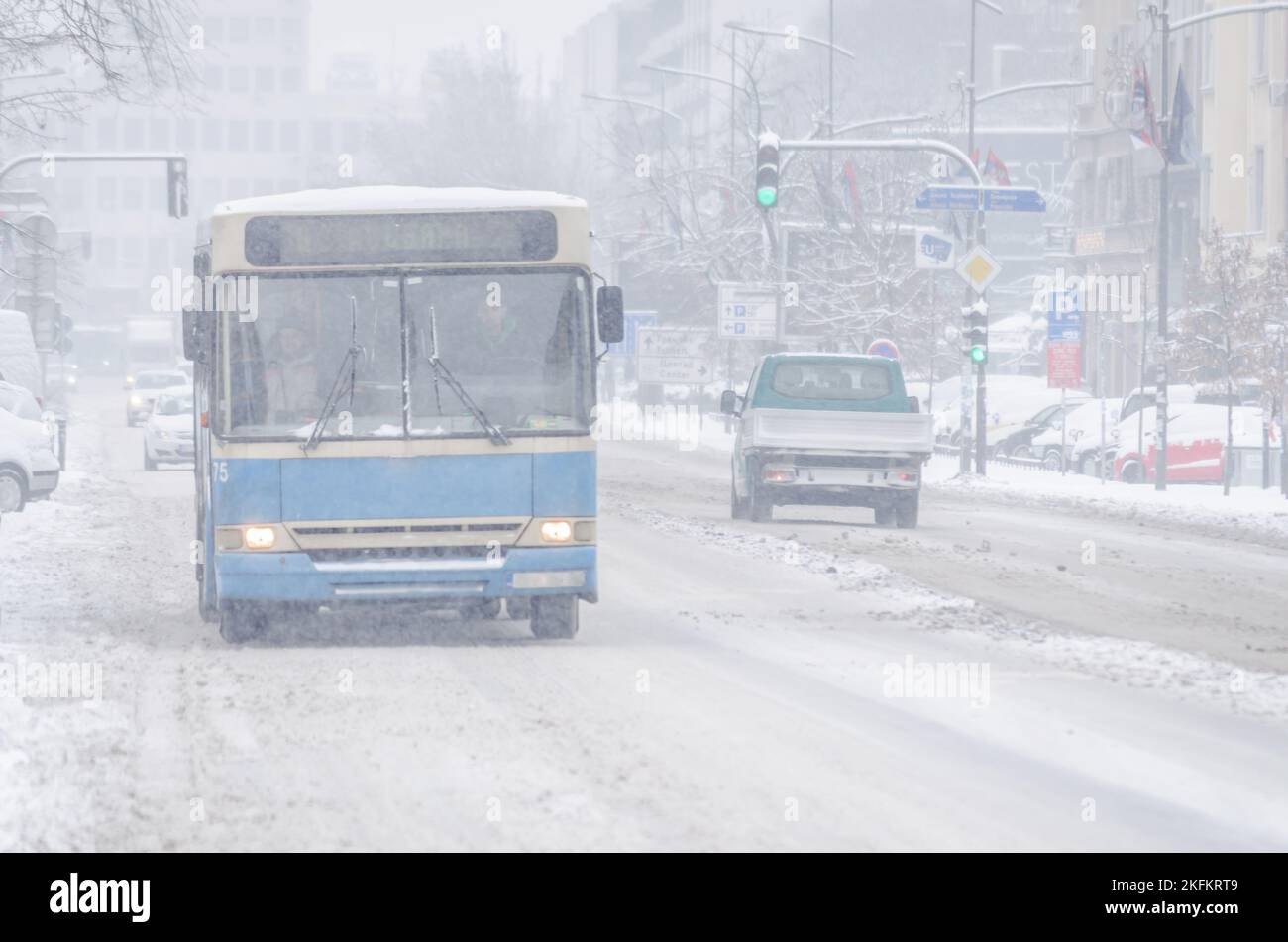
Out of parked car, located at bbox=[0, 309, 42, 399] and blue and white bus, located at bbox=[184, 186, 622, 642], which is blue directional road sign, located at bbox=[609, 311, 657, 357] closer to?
parked car, located at bbox=[0, 309, 42, 399]

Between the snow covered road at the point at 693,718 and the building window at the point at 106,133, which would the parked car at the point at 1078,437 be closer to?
the snow covered road at the point at 693,718

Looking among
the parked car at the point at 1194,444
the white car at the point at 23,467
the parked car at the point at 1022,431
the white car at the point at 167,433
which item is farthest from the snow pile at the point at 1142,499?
the white car at the point at 167,433

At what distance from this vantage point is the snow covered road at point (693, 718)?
8.38 metres

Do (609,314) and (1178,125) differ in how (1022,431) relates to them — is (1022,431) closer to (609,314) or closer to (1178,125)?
(1178,125)

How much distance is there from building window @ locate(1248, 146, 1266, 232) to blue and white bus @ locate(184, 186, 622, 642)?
144ft

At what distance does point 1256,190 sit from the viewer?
182 feet

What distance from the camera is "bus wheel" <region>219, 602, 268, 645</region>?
14.2 meters

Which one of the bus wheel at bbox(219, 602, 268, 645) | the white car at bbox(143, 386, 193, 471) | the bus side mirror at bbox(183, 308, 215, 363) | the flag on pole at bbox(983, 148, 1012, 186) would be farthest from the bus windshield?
the flag on pole at bbox(983, 148, 1012, 186)

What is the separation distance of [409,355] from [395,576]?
4.41 ft

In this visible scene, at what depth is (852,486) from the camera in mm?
26172

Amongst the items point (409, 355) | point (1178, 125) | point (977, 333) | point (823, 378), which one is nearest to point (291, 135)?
point (1178, 125)
